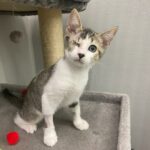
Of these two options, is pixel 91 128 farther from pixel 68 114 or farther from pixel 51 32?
pixel 51 32

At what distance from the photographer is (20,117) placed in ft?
3.21

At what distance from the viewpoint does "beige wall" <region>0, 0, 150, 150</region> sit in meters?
1.17

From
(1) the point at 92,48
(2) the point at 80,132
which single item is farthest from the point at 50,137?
(1) the point at 92,48

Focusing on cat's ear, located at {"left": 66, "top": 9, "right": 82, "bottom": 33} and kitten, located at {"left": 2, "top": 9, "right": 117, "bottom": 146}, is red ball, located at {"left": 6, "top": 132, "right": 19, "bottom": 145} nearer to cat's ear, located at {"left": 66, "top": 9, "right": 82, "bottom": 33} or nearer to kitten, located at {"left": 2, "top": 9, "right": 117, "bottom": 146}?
kitten, located at {"left": 2, "top": 9, "right": 117, "bottom": 146}

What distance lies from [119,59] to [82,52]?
565mm

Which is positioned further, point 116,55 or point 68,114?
point 116,55

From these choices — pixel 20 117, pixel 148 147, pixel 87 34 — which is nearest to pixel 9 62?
pixel 20 117

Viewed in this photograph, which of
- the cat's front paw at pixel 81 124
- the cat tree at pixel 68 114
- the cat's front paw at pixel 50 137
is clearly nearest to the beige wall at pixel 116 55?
the cat tree at pixel 68 114

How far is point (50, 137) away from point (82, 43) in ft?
1.20

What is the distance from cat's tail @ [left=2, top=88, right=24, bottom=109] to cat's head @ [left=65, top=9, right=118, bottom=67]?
44cm

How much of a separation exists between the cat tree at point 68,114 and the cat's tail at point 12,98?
0.07ft

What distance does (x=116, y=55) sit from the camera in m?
1.25

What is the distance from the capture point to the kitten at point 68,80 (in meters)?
0.76

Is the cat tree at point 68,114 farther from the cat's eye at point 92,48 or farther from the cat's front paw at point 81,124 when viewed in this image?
the cat's eye at point 92,48
